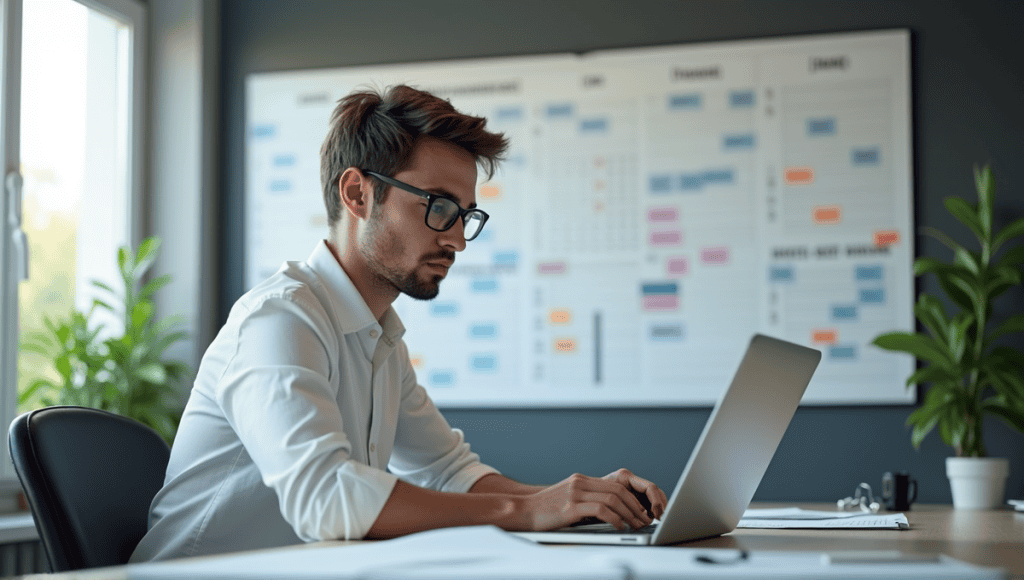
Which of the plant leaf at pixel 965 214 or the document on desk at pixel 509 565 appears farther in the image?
the plant leaf at pixel 965 214

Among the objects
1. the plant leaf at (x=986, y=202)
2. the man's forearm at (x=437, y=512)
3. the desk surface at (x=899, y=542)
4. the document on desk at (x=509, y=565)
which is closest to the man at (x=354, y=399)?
the man's forearm at (x=437, y=512)

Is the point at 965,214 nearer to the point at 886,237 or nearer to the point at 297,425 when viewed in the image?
the point at 886,237

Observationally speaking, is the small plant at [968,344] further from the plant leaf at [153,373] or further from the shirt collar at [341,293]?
the plant leaf at [153,373]

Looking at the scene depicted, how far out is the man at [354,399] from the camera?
1.15m

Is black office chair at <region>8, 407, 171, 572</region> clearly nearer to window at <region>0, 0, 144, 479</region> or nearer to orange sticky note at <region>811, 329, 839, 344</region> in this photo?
window at <region>0, 0, 144, 479</region>

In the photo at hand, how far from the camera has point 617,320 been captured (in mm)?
3275

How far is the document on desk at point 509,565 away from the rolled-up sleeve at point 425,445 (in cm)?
90

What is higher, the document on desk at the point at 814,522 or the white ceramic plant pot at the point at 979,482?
the document on desk at the point at 814,522

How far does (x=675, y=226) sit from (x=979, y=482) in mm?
1259

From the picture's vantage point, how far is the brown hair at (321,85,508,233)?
5.23 feet

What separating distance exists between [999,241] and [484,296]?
1.68 meters

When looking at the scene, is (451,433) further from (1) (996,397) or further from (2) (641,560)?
(1) (996,397)

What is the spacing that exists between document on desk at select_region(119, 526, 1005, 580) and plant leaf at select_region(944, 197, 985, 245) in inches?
87.7

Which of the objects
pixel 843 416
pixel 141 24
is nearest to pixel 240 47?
pixel 141 24
